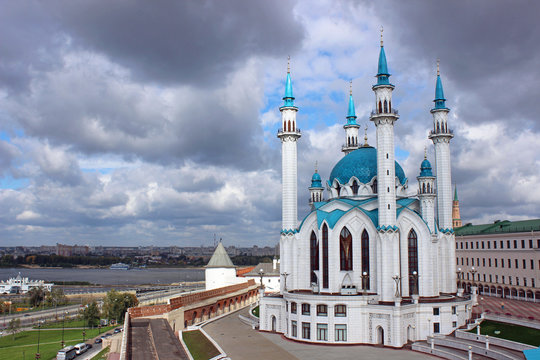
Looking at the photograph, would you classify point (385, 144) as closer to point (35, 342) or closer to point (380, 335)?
point (380, 335)

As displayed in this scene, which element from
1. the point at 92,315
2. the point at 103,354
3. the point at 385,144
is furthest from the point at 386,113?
the point at 92,315

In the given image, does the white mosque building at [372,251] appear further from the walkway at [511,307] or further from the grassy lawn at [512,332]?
the walkway at [511,307]

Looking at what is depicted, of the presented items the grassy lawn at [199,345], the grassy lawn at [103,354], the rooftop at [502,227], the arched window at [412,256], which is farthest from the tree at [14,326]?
the rooftop at [502,227]

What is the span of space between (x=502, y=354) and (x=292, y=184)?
73.6 ft

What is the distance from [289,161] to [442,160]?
565 inches

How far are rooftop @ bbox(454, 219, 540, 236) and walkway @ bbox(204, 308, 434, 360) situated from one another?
29878mm

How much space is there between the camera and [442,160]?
46.1m

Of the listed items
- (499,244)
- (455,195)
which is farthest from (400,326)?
(455,195)

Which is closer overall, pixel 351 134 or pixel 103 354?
pixel 103 354

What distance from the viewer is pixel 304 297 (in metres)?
37.3

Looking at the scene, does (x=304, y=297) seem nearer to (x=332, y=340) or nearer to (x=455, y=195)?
(x=332, y=340)

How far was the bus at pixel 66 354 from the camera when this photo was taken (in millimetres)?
39375

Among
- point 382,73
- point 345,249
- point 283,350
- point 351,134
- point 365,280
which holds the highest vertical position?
point 382,73

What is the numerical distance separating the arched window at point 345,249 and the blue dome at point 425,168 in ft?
35.7
